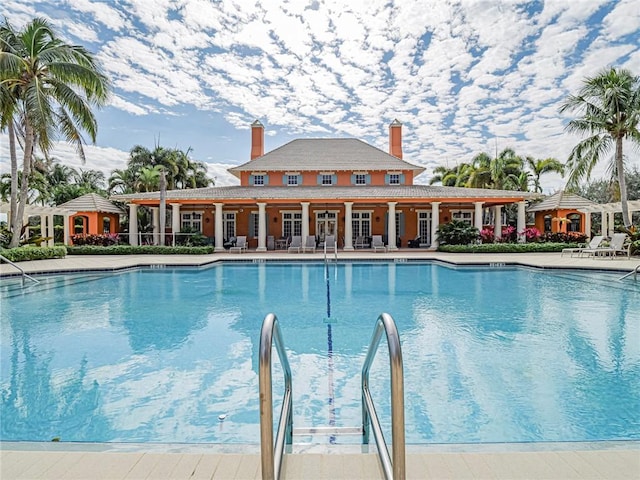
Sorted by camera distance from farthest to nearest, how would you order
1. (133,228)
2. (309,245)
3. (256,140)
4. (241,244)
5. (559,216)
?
1. (256,140)
2. (559,216)
3. (241,244)
4. (133,228)
5. (309,245)

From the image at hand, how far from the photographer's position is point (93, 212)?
24469mm

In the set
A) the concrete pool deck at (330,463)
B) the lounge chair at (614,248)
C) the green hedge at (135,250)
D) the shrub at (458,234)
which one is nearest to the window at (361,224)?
the shrub at (458,234)

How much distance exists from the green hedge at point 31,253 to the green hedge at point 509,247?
19823mm

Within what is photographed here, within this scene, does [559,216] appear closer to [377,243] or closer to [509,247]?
[509,247]

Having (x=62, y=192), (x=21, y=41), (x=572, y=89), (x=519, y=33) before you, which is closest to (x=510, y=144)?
(x=572, y=89)

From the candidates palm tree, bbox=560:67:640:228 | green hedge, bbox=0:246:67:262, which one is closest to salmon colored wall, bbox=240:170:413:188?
palm tree, bbox=560:67:640:228

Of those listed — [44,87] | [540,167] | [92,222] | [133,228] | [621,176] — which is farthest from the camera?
[540,167]

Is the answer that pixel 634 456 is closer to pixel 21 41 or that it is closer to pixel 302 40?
pixel 302 40

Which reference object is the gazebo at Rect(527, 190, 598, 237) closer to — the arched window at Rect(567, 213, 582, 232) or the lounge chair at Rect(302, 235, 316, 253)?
the arched window at Rect(567, 213, 582, 232)

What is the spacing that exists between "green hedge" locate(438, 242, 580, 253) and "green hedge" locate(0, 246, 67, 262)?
1982cm

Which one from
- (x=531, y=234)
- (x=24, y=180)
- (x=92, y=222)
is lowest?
(x=531, y=234)

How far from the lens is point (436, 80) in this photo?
17219 millimetres

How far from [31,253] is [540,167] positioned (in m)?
34.3

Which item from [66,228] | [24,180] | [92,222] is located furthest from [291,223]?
[24,180]
